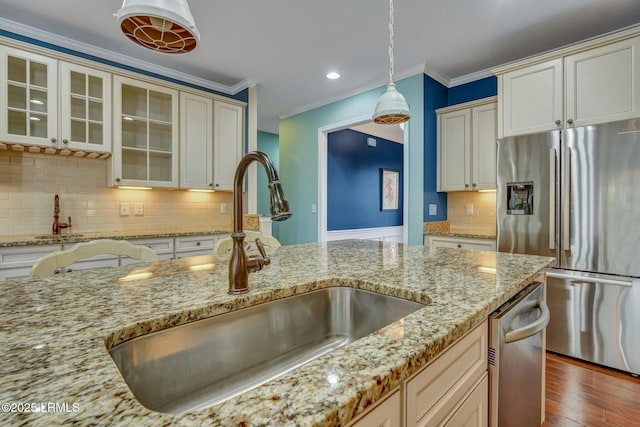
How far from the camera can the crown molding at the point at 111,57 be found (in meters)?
2.53

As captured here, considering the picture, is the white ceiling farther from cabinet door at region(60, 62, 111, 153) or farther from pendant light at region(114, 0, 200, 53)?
pendant light at region(114, 0, 200, 53)

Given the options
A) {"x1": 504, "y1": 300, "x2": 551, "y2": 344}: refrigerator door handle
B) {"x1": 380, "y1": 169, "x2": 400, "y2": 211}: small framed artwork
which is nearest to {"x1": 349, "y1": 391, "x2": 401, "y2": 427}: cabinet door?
{"x1": 504, "y1": 300, "x2": 551, "y2": 344}: refrigerator door handle

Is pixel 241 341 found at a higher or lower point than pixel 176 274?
lower

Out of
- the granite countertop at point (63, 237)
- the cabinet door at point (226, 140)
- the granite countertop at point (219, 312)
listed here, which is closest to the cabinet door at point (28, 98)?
the granite countertop at point (63, 237)

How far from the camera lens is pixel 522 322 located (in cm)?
97

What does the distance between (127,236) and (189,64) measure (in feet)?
6.10

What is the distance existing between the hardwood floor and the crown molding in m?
3.90

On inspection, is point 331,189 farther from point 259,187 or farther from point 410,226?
point 259,187

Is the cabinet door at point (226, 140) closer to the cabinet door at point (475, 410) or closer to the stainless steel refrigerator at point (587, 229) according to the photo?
the stainless steel refrigerator at point (587, 229)

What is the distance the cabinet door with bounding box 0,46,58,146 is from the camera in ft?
7.73

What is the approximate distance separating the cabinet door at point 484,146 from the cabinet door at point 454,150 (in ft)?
0.19

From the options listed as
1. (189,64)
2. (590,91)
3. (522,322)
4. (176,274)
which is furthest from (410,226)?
(189,64)

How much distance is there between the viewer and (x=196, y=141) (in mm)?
3340

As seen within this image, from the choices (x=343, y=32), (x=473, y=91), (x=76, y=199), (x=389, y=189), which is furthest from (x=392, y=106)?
(x=389, y=189)
